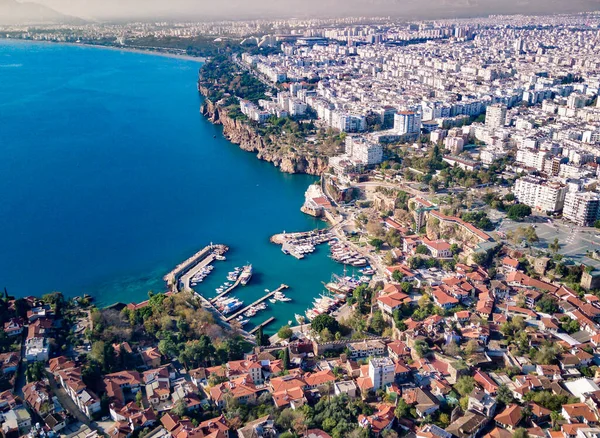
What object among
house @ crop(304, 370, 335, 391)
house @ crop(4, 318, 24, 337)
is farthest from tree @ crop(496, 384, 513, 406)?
house @ crop(4, 318, 24, 337)

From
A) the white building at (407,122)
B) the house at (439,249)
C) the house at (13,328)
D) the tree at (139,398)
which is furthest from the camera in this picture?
the white building at (407,122)

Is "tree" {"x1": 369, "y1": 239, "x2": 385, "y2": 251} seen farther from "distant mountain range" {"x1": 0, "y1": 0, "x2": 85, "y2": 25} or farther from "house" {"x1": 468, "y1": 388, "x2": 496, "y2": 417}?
"distant mountain range" {"x1": 0, "y1": 0, "x2": 85, "y2": 25}

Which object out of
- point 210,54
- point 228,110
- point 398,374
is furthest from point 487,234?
point 210,54

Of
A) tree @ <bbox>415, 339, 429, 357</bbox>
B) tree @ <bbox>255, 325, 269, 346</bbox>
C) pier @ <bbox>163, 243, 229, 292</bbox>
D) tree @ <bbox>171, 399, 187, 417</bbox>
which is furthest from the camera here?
pier @ <bbox>163, 243, 229, 292</bbox>

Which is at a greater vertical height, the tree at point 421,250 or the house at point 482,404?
the tree at point 421,250

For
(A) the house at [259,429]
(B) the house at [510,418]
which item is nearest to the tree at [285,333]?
(A) the house at [259,429]

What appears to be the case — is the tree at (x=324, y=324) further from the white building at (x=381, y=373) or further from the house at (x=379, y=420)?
the house at (x=379, y=420)

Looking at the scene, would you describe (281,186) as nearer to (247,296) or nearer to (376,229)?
(376,229)

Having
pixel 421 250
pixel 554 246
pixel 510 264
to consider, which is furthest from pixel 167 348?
pixel 554 246
